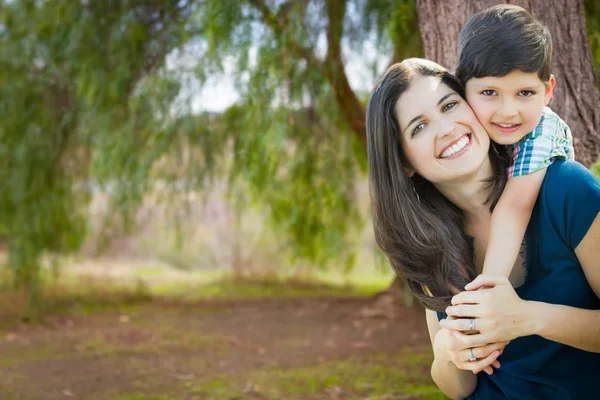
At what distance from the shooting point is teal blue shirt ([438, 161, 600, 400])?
1436 millimetres

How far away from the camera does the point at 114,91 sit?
15.6ft

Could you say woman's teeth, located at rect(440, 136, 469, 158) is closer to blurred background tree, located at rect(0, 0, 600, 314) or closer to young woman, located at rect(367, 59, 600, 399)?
young woman, located at rect(367, 59, 600, 399)

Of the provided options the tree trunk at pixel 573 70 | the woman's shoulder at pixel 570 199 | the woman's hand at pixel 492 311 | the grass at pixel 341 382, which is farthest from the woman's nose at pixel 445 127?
the grass at pixel 341 382

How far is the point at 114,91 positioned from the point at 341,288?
155 inches

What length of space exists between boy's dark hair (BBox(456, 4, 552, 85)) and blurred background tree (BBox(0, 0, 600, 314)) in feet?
7.74

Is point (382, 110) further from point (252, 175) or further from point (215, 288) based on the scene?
point (215, 288)

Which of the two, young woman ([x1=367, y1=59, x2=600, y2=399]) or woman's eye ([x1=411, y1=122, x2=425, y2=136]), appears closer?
young woman ([x1=367, y1=59, x2=600, y2=399])

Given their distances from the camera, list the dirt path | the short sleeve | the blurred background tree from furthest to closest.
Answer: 1. the blurred background tree
2. the dirt path
3. the short sleeve

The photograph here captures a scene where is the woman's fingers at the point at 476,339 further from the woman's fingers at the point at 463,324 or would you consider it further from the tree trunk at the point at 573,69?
the tree trunk at the point at 573,69

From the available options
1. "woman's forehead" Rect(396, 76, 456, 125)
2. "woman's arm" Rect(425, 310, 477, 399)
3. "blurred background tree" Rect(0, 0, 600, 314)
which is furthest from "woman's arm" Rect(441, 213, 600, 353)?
"blurred background tree" Rect(0, 0, 600, 314)

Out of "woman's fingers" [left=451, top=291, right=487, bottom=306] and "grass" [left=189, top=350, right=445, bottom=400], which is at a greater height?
"woman's fingers" [left=451, top=291, right=487, bottom=306]

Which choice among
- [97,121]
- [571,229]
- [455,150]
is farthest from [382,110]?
[97,121]

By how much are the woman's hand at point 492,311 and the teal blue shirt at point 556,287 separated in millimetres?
129

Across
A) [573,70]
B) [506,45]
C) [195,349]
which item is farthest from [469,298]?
[195,349]
